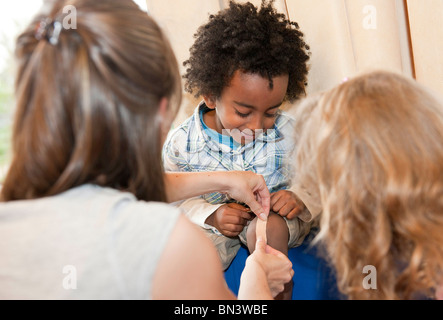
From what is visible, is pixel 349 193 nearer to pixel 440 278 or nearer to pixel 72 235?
pixel 440 278

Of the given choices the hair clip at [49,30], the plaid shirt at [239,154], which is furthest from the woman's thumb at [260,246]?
the hair clip at [49,30]

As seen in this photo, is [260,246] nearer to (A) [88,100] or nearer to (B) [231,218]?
(B) [231,218]

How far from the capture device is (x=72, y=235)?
1.58 feet

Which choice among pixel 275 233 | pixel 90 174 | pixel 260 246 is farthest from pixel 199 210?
pixel 90 174

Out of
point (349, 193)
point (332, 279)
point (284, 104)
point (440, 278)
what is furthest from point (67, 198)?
point (284, 104)

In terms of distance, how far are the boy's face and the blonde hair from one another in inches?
16.0

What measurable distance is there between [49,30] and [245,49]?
1.85 feet

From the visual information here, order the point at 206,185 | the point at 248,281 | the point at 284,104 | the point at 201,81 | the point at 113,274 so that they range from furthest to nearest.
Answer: the point at 284,104, the point at 201,81, the point at 206,185, the point at 248,281, the point at 113,274

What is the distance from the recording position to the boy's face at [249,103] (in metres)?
1.00

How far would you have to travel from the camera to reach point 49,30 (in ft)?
1.68

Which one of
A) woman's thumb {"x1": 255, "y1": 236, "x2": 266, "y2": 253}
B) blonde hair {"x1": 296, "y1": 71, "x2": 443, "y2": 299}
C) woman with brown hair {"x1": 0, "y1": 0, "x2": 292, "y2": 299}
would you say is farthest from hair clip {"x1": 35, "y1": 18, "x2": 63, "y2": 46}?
woman's thumb {"x1": 255, "y1": 236, "x2": 266, "y2": 253}

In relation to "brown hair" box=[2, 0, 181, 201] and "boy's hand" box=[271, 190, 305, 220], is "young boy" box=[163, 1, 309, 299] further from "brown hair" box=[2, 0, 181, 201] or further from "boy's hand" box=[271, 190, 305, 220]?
"brown hair" box=[2, 0, 181, 201]

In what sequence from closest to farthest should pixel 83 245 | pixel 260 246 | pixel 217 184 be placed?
pixel 83 245, pixel 260 246, pixel 217 184

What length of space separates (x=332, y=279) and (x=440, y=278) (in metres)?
0.36
